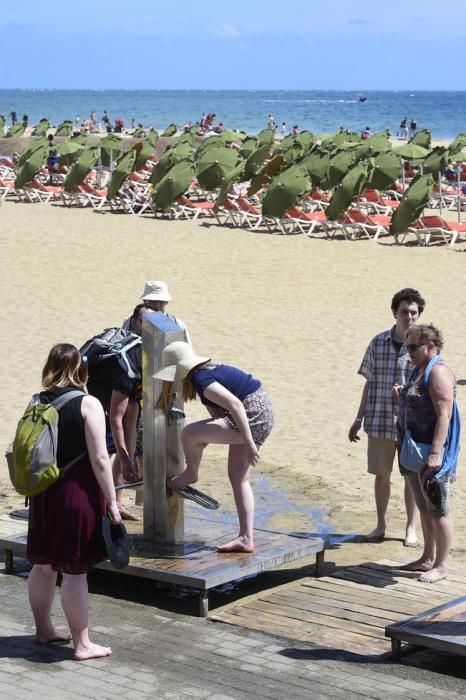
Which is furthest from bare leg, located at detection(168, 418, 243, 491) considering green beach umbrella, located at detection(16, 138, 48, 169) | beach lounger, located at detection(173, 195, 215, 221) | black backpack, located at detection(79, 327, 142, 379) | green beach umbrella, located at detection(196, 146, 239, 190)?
green beach umbrella, located at detection(16, 138, 48, 169)

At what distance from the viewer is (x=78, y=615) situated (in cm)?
514

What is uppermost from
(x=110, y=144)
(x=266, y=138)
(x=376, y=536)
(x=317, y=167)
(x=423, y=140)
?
(x=423, y=140)

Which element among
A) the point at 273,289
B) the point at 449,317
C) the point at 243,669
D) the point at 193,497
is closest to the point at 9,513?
the point at 193,497

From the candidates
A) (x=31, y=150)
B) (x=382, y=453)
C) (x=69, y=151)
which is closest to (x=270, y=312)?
(x=382, y=453)

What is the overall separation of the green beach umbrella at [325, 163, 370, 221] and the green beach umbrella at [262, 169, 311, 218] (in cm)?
66

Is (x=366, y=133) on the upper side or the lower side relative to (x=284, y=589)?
upper

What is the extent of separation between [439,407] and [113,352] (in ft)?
6.08

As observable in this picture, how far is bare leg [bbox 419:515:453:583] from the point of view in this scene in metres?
6.13

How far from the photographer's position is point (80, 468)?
Answer: 204 inches

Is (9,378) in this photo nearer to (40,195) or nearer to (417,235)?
(417,235)

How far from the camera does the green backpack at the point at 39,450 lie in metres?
5.09

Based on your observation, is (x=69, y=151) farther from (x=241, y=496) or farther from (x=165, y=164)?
(x=241, y=496)

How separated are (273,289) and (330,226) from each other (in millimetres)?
5461

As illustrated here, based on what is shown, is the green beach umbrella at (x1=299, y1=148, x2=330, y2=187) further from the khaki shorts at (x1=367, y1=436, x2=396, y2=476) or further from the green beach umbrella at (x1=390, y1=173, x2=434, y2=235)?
the khaki shorts at (x1=367, y1=436, x2=396, y2=476)
